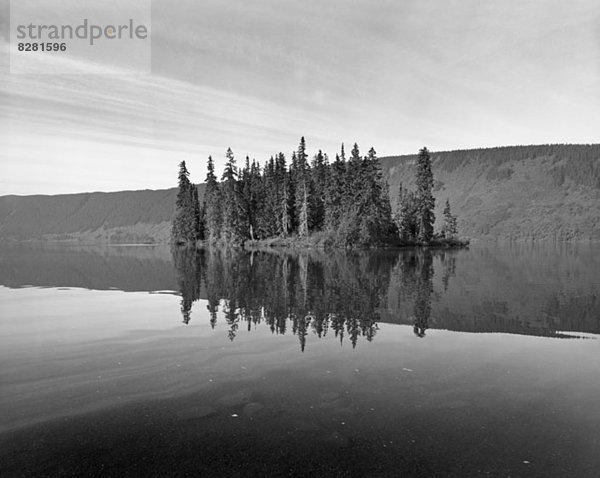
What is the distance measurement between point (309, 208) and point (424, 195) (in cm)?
2333

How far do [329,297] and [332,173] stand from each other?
69.2m

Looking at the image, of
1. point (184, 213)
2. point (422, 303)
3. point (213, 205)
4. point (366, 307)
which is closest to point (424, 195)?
point (213, 205)

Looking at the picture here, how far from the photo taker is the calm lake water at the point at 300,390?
619 centimetres

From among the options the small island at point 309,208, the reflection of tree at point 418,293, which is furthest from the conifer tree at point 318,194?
the reflection of tree at point 418,293

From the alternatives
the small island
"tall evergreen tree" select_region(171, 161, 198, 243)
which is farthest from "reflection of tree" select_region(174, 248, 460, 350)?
"tall evergreen tree" select_region(171, 161, 198, 243)

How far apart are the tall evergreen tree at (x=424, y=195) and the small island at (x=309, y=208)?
135mm

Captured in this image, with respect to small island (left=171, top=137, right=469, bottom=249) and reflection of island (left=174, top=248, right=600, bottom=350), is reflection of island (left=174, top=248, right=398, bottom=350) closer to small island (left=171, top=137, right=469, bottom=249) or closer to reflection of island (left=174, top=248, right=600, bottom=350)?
reflection of island (left=174, top=248, right=600, bottom=350)

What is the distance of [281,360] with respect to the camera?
10.9m

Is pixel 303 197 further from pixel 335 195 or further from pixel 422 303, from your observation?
pixel 422 303

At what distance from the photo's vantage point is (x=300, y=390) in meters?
8.89

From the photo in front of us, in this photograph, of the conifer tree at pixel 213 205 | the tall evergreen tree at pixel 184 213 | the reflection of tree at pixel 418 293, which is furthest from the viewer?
the tall evergreen tree at pixel 184 213

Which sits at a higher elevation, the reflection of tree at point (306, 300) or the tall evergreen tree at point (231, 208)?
the tall evergreen tree at point (231, 208)

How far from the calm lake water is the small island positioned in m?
63.4

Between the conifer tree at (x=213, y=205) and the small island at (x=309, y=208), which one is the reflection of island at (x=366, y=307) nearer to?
the small island at (x=309, y=208)
